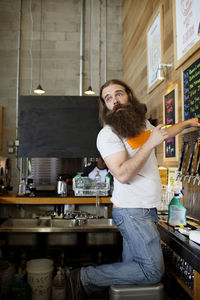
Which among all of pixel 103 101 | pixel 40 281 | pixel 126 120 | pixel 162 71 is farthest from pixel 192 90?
pixel 40 281

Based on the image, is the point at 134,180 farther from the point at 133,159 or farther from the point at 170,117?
the point at 170,117

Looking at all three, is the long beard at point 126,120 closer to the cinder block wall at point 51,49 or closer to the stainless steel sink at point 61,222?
the stainless steel sink at point 61,222

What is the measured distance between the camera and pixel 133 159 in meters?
1.45

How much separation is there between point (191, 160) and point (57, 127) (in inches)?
74.9

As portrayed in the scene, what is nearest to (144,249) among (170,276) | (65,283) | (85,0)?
(170,276)

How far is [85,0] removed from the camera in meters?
5.77

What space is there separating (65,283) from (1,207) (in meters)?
1.13

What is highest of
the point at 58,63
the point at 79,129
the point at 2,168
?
the point at 58,63

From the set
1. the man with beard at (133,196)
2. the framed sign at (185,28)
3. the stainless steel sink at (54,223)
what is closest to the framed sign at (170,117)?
the framed sign at (185,28)

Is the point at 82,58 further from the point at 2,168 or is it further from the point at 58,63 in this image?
the point at 2,168

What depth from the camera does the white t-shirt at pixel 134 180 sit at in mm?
1540

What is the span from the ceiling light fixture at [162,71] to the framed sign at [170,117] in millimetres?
191

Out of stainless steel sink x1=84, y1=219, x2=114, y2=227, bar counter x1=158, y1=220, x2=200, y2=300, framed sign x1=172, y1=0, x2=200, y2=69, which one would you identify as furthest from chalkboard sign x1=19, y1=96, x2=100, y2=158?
bar counter x1=158, y1=220, x2=200, y2=300

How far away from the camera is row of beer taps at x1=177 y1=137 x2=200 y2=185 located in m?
2.04
